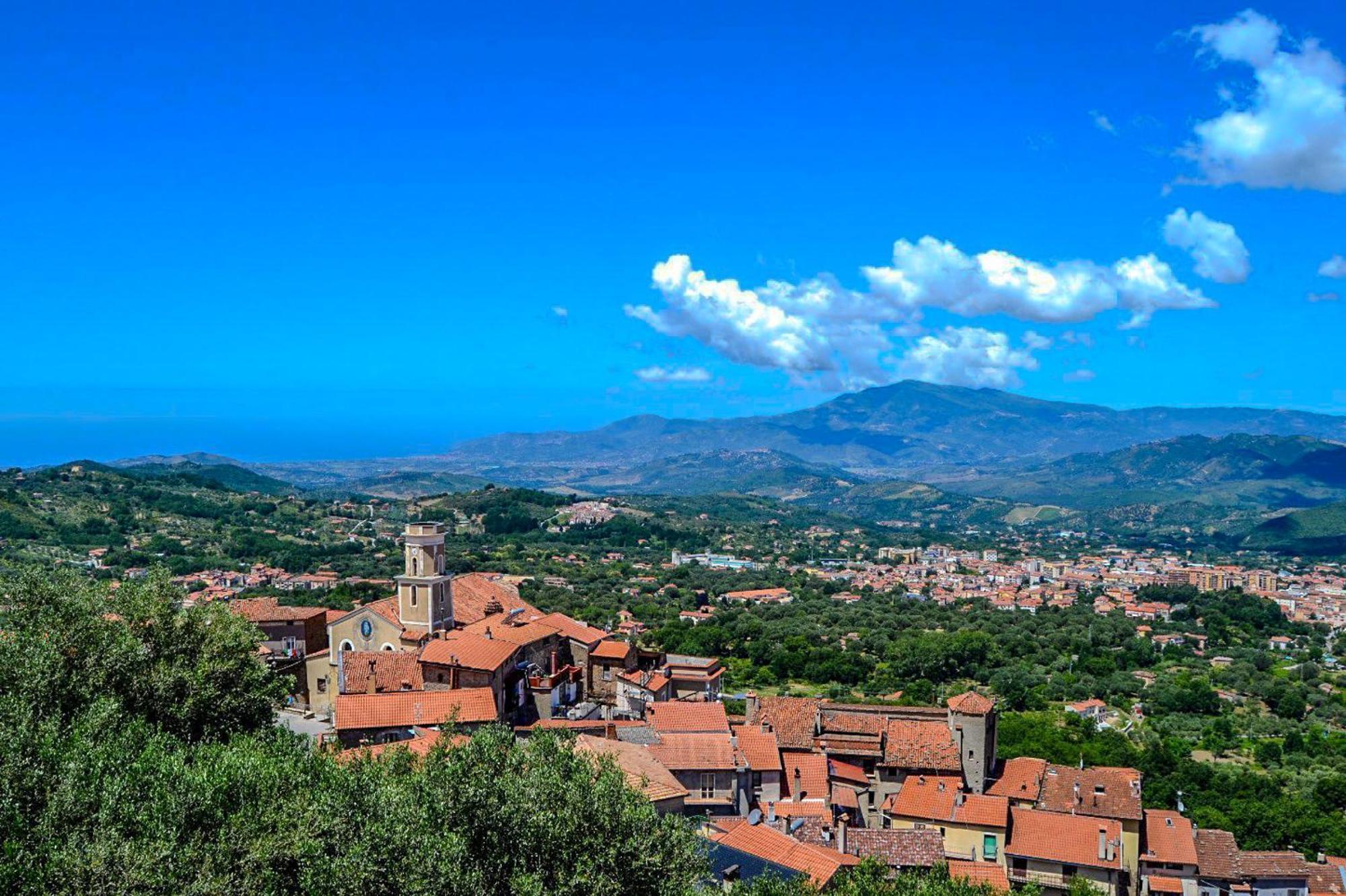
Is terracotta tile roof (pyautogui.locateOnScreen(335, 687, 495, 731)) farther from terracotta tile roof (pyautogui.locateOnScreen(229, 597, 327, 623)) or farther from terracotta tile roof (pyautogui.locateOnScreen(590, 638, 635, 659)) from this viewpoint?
terracotta tile roof (pyautogui.locateOnScreen(229, 597, 327, 623))

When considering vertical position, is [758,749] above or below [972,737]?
above

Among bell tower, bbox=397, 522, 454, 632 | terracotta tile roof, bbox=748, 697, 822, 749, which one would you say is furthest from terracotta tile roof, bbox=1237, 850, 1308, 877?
bell tower, bbox=397, 522, 454, 632

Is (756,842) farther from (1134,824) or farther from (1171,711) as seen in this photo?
(1171,711)

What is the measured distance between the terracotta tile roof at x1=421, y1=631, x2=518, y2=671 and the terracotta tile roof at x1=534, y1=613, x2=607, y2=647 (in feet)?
14.2

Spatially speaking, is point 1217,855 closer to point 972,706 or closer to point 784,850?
point 972,706

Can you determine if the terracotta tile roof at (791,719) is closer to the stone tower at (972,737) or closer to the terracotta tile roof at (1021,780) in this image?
the stone tower at (972,737)

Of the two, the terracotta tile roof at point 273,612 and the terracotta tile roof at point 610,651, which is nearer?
the terracotta tile roof at point 610,651

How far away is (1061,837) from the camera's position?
91.2ft

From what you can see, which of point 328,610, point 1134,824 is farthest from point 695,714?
point 328,610

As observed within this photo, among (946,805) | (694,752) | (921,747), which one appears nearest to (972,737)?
(921,747)

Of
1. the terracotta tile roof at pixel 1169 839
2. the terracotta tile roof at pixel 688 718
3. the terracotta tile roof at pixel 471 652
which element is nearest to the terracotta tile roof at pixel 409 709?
the terracotta tile roof at pixel 471 652

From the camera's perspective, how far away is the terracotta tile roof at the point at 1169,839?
29.2m

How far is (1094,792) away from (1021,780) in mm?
2354

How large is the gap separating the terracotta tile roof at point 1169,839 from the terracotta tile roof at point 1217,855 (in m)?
0.24
